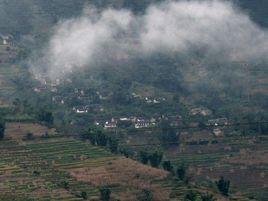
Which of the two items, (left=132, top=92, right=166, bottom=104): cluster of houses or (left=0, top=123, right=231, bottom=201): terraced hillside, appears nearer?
(left=0, top=123, right=231, bottom=201): terraced hillside

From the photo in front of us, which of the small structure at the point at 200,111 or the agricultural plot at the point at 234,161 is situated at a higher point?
the small structure at the point at 200,111

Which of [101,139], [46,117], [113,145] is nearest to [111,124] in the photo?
[46,117]

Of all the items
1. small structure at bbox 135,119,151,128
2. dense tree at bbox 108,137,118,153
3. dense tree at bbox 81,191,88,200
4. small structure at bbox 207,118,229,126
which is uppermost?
small structure at bbox 207,118,229,126

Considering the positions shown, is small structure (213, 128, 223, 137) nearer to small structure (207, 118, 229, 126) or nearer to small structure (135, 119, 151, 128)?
small structure (207, 118, 229, 126)

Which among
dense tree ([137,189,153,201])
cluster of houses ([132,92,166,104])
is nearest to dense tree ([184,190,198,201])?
dense tree ([137,189,153,201])

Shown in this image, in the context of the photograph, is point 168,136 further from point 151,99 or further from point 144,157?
point 151,99

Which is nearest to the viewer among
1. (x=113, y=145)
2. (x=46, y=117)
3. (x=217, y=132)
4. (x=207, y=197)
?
(x=207, y=197)

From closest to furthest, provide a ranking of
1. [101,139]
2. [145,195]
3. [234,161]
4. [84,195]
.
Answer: [84,195] → [145,195] → [101,139] → [234,161]

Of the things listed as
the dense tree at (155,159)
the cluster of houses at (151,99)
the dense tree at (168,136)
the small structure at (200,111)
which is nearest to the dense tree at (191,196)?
the dense tree at (155,159)

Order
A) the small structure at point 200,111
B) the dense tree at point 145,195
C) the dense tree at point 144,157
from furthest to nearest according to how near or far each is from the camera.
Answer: the small structure at point 200,111 < the dense tree at point 144,157 < the dense tree at point 145,195

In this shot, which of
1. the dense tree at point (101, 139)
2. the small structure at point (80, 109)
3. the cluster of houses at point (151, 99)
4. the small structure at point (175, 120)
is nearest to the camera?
the dense tree at point (101, 139)

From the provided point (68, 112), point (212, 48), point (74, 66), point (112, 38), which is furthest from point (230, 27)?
point (68, 112)

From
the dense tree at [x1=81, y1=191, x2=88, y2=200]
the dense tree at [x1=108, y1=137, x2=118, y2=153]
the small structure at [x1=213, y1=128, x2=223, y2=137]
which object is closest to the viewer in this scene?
the dense tree at [x1=81, y1=191, x2=88, y2=200]

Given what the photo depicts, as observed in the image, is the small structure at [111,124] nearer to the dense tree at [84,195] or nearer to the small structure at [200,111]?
the small structure at [200,111]
